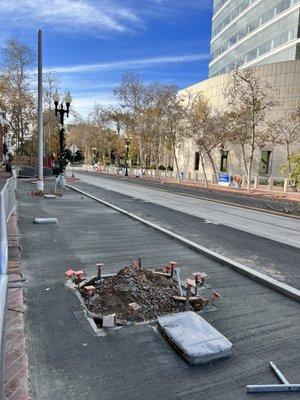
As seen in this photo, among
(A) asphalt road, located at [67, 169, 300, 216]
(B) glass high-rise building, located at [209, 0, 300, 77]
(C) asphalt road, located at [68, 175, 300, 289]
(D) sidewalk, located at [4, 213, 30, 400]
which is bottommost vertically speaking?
(A) asphalt road, located at [67, 169, 300, 216]

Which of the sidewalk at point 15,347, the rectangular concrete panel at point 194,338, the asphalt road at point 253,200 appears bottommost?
the asphalt road at point 253,200

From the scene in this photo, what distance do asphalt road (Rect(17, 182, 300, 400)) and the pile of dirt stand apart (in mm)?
321

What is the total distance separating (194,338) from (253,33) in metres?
72.2

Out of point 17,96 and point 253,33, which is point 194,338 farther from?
point 253,33

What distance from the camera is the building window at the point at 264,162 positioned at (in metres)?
49.6

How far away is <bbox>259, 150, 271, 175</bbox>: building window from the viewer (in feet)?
163

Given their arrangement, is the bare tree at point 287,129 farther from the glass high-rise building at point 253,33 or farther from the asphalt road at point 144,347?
the asphalt road at point 144,347

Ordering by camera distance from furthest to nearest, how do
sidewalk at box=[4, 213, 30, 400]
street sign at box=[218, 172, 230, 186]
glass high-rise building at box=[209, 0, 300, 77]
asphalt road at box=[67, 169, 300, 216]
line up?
1. glass high-rise building at box=[209, 0, 300, 77]
2. street sign at box=[218, 172, 230, 186]
3. asphalt road at box=[67, 169, 300, 216]
4. sidewalk at box=[4, 213, 30, 400]

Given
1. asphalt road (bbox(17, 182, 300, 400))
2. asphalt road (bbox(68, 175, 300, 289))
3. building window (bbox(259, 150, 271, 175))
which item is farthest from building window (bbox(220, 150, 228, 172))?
asphalt road (bbox(17, 182, 300, 400))

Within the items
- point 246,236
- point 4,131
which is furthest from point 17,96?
point 246,236

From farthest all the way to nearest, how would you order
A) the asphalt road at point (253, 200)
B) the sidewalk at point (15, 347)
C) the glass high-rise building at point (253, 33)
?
the glass high-rise building at point (253, 33)
the asphalt road at point (253, 200)
the sidewalk at point (15, 347)

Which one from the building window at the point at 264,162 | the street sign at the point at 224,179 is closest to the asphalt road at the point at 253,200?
the street sign at the point at 224,179

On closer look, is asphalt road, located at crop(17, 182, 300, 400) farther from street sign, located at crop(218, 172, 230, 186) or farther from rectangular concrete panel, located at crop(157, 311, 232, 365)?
street sign, located at crop(218, 172, 230, 186)

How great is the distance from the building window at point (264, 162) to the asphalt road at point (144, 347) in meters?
44.6
